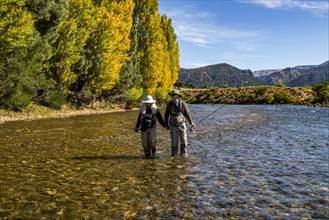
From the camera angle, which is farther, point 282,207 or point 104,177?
point 104,177

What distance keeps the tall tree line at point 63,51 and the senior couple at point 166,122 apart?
14.2m

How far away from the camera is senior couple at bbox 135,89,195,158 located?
13.4 metres

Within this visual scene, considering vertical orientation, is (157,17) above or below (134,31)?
above

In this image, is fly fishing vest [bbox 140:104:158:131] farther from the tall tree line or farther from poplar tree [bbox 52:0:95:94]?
poplar tree [bbox 52:0:95:94]

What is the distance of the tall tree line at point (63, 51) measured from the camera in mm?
24795

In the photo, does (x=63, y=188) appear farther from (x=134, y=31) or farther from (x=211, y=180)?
(x=134, y=31)

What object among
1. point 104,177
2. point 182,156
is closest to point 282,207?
point 104,177

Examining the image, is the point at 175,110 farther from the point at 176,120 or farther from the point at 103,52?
the point at 103,52

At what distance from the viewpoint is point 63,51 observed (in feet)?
106

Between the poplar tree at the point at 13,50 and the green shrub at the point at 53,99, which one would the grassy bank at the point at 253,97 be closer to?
the green shrub at the point at 53,99

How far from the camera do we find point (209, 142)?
18203mm

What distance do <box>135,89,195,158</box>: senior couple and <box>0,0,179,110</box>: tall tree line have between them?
14.2 meters

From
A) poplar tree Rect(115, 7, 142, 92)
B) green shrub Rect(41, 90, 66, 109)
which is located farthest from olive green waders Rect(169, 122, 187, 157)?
poplar tree Rect(115, 7, 142, 92)

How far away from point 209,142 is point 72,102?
24.7 metres
